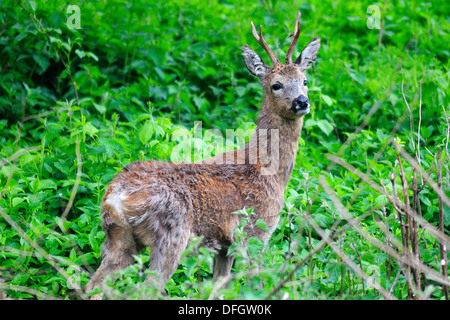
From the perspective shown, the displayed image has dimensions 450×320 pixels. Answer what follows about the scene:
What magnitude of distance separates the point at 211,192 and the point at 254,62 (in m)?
1.70

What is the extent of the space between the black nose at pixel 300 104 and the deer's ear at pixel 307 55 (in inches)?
24.8

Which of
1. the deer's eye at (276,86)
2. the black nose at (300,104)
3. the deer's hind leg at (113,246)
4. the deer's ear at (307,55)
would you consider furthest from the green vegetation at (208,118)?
the deer's ear at (307,55)

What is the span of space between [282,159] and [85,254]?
186 centimetres

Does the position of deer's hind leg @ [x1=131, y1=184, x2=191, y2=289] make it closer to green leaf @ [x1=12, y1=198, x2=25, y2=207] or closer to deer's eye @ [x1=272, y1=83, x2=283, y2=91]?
green leaf @ [x1=12, y1=198, x2=25, y2=207]

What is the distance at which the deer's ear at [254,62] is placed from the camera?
21.1 ft

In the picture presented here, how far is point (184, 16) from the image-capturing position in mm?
9445

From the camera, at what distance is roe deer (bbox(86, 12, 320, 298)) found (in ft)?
15.8

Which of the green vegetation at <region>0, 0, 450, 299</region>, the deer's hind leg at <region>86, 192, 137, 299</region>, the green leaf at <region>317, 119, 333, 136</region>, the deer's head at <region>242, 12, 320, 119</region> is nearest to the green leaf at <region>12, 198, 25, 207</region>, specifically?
the green vegetation at <region>0, 0, 450, 299</region>

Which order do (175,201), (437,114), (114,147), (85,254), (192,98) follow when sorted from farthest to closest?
(192,98)
(437,114)
(114,147)
(85,254)
(175,201)

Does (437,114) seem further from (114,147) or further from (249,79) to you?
(114,147)

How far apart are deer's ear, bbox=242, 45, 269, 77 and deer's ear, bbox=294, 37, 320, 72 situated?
33cm

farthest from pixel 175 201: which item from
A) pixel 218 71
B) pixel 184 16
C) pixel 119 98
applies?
pixel 184 16

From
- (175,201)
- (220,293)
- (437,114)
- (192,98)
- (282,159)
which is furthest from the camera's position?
(192,98)

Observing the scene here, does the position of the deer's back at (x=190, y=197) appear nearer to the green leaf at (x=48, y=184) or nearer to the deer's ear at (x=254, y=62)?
the deer's ear at (x=254, y=62)
